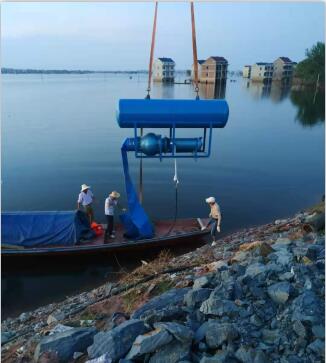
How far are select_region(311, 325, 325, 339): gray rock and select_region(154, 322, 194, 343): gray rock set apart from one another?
5.35 feet

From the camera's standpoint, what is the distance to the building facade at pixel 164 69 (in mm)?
126794

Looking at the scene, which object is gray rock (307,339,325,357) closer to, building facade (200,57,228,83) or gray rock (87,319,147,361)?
gray rock (87,319,147,361)

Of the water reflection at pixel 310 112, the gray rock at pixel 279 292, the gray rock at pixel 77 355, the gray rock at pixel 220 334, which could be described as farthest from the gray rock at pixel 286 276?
the water reflection at pixel 310 112

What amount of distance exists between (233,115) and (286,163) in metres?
21.6

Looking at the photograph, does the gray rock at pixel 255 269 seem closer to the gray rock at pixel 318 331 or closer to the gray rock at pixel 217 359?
the gray rock at pixel 318 331

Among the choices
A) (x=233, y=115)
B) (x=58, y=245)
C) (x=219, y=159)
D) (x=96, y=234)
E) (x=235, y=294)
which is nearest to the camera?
(x=235, y=294)

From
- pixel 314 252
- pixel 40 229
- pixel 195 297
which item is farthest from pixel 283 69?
pixel 195 297

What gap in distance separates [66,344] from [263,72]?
128599mm

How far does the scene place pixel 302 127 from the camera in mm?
38125

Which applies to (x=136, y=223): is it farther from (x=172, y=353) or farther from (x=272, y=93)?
(x=272, y=93)

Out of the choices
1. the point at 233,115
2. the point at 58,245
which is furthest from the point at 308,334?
the point at 233,115

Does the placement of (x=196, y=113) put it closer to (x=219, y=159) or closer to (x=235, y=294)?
(x=235, y=294)

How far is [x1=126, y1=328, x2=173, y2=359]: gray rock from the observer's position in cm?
436

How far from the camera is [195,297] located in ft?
18.6
